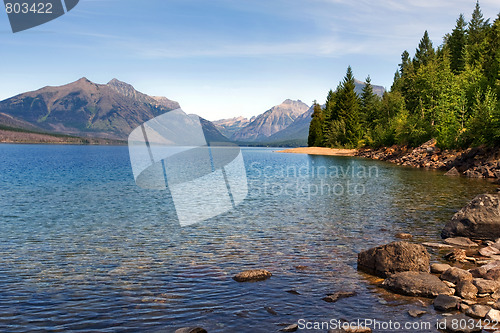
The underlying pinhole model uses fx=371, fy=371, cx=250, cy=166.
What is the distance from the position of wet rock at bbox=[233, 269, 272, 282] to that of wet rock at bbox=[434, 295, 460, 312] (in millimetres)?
5876

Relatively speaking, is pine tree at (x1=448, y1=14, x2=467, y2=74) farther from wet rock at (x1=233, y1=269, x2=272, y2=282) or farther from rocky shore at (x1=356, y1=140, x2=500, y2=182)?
wet rock at (x1=233, y1=269, x2=272, y2=282)

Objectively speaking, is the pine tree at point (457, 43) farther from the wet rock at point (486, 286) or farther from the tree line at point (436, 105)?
the wet rock at point (486, 286)

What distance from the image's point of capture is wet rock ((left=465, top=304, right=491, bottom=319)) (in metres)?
10.7

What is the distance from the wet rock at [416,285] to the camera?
12.6m

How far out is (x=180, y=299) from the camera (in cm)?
1224

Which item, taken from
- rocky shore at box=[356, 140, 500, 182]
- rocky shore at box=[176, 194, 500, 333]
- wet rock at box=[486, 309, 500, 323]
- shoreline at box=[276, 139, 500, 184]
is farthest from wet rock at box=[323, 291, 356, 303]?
rocky shore at box=[356, 140, 500, 182]

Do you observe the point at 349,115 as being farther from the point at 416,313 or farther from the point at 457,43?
the point at 416,313

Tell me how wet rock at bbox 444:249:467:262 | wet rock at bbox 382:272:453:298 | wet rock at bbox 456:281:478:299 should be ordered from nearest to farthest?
wet rock at bbox 456:281:478:299 < wet rock at bbox 382:272:453:298 < wet rock at bbox 444:249:467:262

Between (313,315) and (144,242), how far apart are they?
11.5 metres

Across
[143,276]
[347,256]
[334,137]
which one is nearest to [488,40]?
[334,137]

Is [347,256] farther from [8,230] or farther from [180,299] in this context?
[8,230]

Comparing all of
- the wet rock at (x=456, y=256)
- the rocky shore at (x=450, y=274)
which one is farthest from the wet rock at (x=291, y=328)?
the wet rock at (x=456, y=256)

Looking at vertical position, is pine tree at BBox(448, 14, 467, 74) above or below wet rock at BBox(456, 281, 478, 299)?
above

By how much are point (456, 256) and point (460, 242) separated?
3219 millimetres
